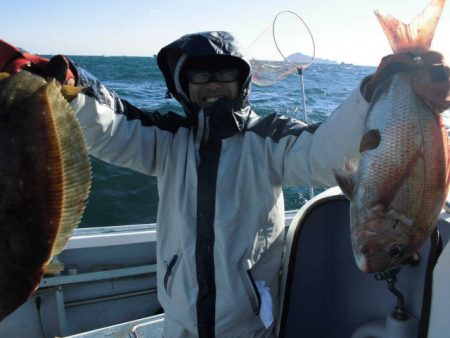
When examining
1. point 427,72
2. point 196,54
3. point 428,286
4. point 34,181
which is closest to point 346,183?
point 427,72

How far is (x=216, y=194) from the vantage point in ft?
7.82

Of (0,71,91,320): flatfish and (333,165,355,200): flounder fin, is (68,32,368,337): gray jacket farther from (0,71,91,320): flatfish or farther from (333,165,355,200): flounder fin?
(0,71,91,320): flatfish

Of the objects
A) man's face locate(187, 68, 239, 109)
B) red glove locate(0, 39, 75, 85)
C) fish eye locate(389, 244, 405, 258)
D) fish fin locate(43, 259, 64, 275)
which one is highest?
red glove locate(0, 39, 75, 85)

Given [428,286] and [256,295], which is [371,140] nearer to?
[428,286]

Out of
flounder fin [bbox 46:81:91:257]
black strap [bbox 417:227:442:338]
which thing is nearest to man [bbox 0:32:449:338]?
black strap [bbox 417:227:442:338]

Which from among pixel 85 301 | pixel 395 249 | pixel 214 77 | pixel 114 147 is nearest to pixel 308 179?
pixel 395 249

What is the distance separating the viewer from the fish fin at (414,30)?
1.47m

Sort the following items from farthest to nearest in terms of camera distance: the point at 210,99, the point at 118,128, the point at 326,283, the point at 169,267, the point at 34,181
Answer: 1. the point at 326,283
2. the point at 210,99
3. the point at 169,267
4. the point at 118,128
5. the point at 34,181

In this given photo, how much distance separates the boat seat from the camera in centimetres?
272

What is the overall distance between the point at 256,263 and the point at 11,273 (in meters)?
1.54

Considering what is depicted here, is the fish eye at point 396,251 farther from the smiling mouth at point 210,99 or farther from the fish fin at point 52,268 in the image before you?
the smiling mouth at point 210,99

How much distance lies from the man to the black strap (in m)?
0.67

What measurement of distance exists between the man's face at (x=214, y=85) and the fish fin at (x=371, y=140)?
4.13 feet

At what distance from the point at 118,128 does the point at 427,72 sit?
1663 mm
